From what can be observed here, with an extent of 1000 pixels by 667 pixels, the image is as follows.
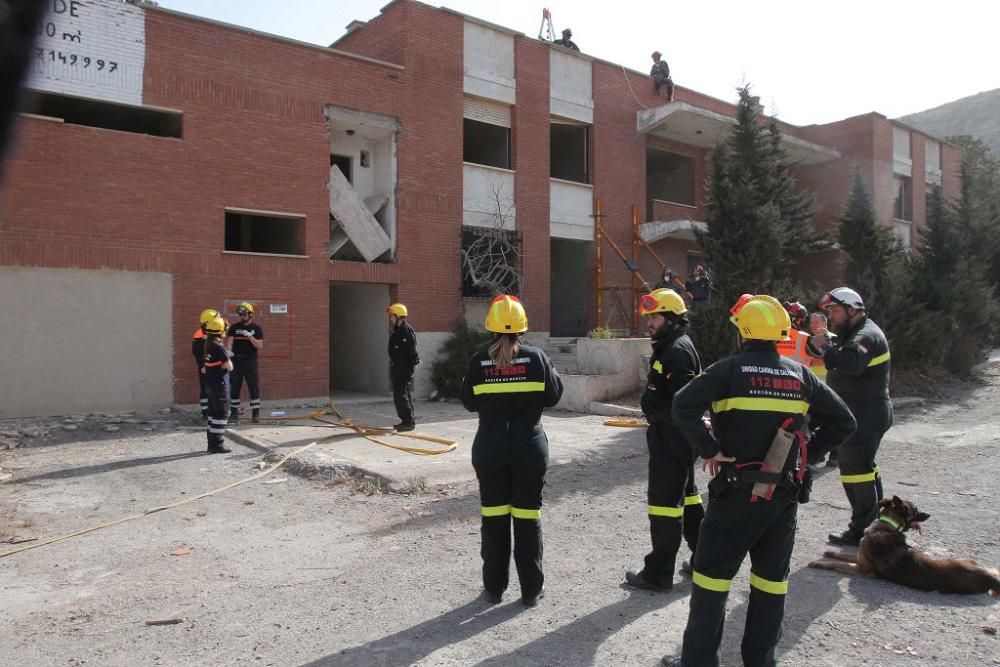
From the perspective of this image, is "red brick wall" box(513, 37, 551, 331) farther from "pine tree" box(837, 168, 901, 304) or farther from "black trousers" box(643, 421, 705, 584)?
"black trousers" box(643, 421, 705, 584)

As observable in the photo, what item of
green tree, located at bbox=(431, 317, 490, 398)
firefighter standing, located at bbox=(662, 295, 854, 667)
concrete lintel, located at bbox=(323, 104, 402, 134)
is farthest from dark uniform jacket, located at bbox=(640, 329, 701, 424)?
concrete lintel, located at bbox=(323, 104, 402, 134)

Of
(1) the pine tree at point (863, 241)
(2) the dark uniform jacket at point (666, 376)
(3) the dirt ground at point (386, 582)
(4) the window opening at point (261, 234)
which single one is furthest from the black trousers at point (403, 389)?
(1) the pine tree at point (863, 241)

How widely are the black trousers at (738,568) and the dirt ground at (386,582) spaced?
0.49 m

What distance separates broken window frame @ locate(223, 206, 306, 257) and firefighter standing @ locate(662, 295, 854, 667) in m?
12.4

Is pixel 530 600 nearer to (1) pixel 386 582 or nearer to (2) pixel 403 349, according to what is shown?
(1) pixel 386 582

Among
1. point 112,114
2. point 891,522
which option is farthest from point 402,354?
point 112,114

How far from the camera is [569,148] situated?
21156 mm

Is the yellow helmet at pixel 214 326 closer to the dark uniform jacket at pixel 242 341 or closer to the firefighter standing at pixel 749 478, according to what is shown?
the dark uniform jacket at pixel 242 341

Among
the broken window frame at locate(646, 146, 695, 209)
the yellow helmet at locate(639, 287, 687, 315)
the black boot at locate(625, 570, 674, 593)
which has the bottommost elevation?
the black boot at locate(625, 570, 674, 593)

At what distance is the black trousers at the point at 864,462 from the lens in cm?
531

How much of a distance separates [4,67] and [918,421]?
13542 mm

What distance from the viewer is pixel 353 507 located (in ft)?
22.1

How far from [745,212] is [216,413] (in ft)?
38.6

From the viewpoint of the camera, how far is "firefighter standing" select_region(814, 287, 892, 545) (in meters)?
5.33
